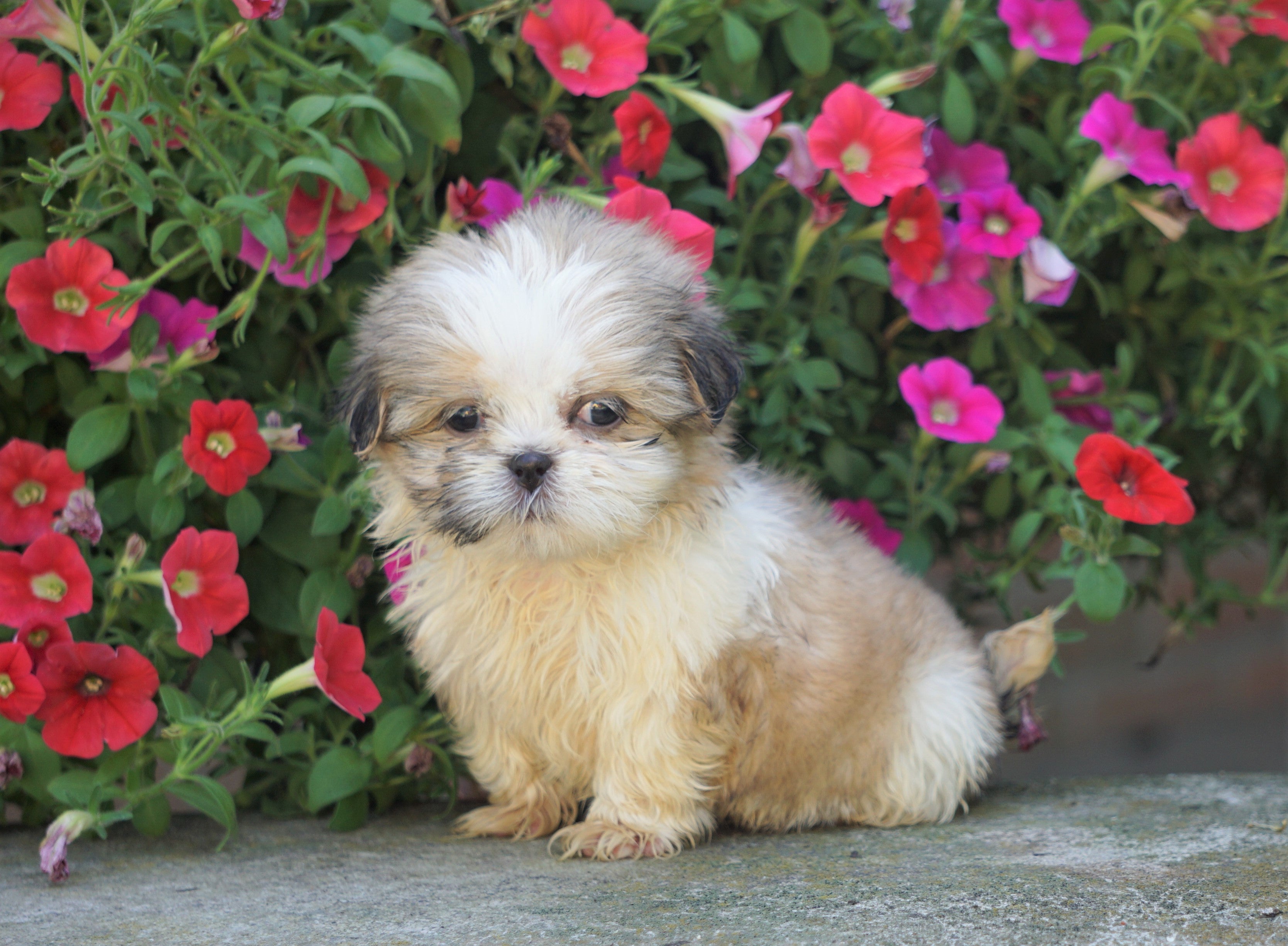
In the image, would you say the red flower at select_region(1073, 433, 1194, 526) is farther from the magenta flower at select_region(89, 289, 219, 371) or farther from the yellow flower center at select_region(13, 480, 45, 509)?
the yellow flower center at select_region(13, 480, 45, 509)

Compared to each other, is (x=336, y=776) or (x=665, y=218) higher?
(x=665, y=218)

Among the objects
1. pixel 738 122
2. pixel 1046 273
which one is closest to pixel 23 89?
pixel 738 122

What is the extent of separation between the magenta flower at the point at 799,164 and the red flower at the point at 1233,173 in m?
1.04

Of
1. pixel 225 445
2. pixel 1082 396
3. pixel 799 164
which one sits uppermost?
pixel 799 164

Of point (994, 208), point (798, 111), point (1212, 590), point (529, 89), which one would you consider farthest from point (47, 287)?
point (1212, 590)

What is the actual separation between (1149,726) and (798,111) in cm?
540

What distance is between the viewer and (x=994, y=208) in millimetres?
3184

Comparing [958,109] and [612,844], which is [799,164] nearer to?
[958,109]

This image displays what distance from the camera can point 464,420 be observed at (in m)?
2.46

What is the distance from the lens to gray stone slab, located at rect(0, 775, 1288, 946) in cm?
213

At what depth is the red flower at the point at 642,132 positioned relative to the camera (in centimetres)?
291

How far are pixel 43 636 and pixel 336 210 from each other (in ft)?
3.87

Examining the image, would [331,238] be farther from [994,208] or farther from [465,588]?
[994,208]

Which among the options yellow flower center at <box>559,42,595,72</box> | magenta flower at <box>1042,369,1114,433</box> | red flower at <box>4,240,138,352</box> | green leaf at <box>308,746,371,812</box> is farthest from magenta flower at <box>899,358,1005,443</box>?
red flower at <box>4,240,138,352</box>
